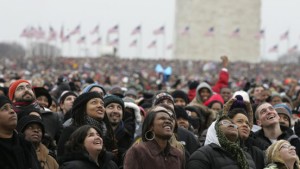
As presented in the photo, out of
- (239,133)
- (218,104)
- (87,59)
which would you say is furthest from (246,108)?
(87,59)

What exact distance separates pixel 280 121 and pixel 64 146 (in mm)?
3277

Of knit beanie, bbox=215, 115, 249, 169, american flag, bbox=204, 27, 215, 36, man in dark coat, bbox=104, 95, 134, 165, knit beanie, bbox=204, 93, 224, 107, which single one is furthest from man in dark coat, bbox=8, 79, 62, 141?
american flag, bbox=204, 27, 215, 36

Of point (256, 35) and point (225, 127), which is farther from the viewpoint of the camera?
point (256, 35)

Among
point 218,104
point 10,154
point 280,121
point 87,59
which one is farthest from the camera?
point 87,59

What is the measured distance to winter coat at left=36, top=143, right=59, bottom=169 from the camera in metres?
9.38

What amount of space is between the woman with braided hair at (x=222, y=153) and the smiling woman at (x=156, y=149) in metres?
0.19

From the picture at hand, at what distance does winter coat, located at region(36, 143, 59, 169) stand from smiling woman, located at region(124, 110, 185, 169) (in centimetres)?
81

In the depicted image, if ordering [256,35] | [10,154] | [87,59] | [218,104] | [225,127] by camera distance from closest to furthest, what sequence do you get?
[10,154] < [225,127] < [218,104] < [87,59] < [256,35]

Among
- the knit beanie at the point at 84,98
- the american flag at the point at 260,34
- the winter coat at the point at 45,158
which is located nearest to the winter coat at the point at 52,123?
the knit beanie at the point at 84,98

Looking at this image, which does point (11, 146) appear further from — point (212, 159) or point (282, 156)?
point (282, 156)

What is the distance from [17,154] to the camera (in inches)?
339

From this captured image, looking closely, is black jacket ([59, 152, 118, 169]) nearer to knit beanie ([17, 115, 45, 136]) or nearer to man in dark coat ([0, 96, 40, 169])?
man in dark coat ([0, 96, 40, 169])

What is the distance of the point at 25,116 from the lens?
9797mm

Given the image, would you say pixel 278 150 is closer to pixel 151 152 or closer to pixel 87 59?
pixel 151 152
